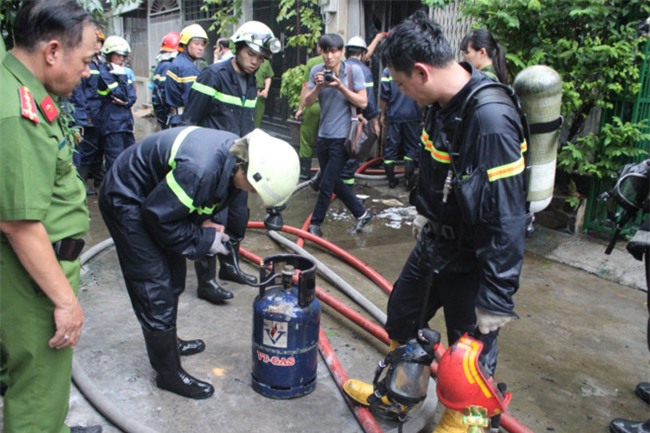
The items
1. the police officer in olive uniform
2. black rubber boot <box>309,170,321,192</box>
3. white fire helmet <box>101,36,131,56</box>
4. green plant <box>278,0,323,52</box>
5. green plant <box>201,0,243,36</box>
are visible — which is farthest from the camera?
green plant <box>201,0,243,36</box>

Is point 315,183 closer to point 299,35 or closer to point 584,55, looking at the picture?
point 299,35

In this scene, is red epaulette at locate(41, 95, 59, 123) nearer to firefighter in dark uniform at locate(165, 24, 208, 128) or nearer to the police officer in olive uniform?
the police officer in olive uniform

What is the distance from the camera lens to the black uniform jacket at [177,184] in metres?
2.56

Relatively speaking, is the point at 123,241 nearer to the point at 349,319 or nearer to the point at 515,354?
the point at 349,319

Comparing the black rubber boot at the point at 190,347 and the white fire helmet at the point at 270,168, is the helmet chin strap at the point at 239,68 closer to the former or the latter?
the white fire helmet at the point at 270,168

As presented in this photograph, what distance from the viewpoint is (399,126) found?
7.75 m

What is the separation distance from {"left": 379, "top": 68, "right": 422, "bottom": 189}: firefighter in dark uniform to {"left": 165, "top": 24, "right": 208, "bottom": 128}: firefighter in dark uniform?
2.55m

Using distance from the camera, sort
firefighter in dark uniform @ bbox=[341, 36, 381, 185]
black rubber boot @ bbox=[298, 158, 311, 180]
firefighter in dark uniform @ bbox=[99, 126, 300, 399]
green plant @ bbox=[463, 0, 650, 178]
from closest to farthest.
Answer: firefighter in dark uniform @ bbox=[99, 126, 300, 399] < green plant @ bbox=[463, 0, 650, 178] < firefighter in dark uniform @ bbox=[341, 36, 381, 185] < black rubber boot @ bbox=[298, 158, 311, 180]

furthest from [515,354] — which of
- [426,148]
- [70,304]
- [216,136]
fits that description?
[70,304]

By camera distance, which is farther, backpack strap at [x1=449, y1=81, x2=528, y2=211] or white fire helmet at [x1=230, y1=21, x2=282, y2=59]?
white fire helmet at [x1=230, y1=21, x2=282, y2=59]

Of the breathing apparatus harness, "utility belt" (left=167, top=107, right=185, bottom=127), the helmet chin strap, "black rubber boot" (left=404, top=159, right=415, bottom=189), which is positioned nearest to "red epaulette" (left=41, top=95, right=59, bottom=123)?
the breathing apparatus harness

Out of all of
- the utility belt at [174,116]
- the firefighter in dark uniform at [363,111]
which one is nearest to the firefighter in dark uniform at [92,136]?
the utility belt at [174,116]

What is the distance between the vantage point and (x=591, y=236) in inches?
223

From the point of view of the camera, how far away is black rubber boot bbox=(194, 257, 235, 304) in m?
4.18
